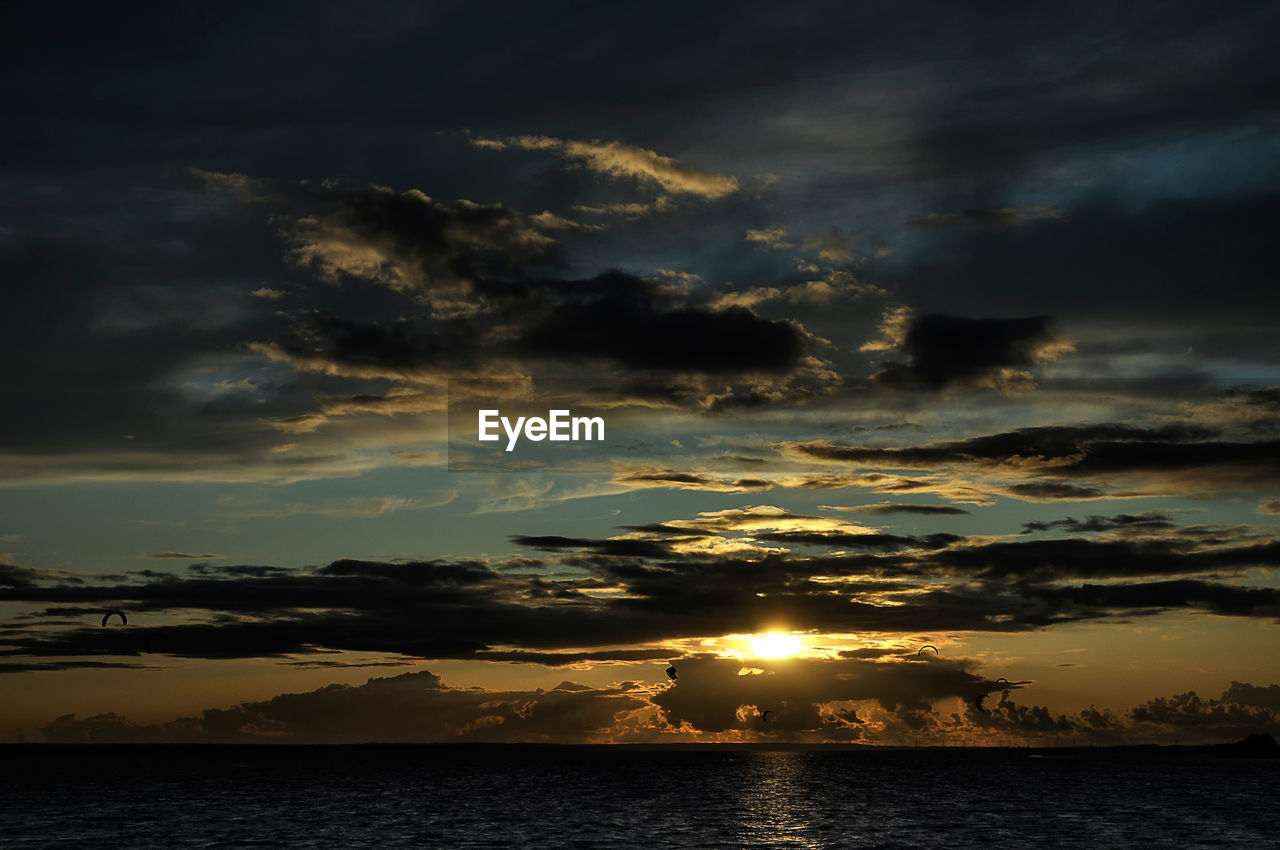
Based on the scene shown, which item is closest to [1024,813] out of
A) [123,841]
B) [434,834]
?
[434,834]

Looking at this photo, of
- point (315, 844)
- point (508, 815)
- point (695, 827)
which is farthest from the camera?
point (508, 815)

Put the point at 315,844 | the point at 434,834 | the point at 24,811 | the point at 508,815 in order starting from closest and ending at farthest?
the point at 315,844, the point at 434,834, the point at 508,815, the point at 24,811

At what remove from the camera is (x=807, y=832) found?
148 meters

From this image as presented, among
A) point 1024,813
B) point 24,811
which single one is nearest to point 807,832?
point 1024,813

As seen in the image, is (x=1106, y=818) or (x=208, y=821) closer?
(x=208, y=821)

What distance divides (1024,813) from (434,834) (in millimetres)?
97929

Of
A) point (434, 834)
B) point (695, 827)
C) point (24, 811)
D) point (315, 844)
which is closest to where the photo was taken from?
point (315, 844)

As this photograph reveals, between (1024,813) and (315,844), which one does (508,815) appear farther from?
(1024,813)

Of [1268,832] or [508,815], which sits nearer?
[1268,832]

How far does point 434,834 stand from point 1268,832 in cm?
10990

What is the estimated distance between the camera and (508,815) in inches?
6934

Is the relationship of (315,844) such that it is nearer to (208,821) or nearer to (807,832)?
(208,821)

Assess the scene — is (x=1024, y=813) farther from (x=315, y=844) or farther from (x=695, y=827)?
(x=315, y=844)

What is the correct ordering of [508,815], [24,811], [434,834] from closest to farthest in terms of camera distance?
[434,834] < [508,815] < [24,811]
